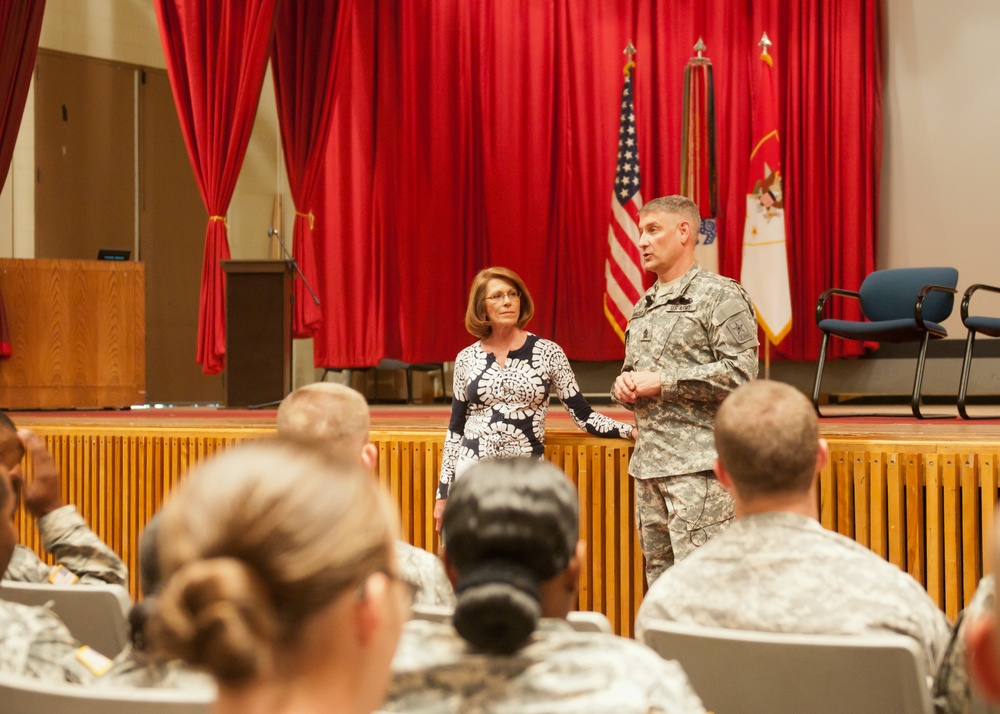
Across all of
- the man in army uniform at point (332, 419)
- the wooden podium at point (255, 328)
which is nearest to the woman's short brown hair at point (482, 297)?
the man in army uniform at point (332, 419)

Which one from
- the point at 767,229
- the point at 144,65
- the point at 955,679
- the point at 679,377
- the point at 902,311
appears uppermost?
the point at 144,65

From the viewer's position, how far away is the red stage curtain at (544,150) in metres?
7.47

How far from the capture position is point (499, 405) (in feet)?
12.0

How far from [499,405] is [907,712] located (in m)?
2.27

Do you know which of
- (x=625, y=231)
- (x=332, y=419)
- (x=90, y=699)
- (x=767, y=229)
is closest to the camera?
(x=90, y=699)

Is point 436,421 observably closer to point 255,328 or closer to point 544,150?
point 255,328

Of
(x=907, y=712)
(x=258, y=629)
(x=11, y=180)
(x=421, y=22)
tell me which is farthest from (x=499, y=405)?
(x=11, y=180)

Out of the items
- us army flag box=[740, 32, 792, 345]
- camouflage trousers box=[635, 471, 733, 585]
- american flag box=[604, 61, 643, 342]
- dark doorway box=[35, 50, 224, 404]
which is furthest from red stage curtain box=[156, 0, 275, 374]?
camouflage trousers box=[635, 471, 733, 585]

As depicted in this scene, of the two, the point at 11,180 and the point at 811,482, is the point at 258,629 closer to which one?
the point at 811,482

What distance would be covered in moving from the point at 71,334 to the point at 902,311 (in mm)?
5149

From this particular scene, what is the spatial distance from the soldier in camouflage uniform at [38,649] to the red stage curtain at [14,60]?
665 centimetres

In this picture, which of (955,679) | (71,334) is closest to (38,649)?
(955,679)

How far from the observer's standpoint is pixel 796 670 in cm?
152

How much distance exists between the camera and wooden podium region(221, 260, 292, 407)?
6.45 m
